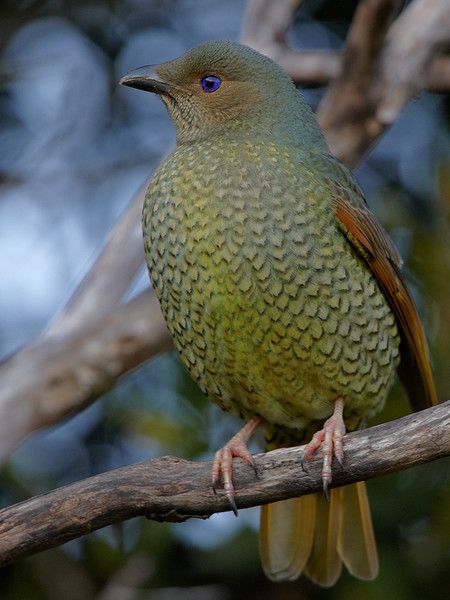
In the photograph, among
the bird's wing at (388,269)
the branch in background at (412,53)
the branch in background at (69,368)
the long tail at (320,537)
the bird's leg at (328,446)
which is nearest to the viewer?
the bird's leg at (328,446)

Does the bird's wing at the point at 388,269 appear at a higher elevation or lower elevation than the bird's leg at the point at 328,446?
higher

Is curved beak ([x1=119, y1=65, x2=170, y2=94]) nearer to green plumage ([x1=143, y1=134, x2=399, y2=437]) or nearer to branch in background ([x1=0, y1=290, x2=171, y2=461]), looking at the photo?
green plumage ([x1=143, y1=134, x2=399, y2=437])

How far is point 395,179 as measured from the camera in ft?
21.3

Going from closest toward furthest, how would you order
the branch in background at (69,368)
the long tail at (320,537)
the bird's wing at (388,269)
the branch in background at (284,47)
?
1. the bird's wing at (388,269)
2. the long tail at (320,537)
3. the branch in background at (69,368)
4. the branch in background at (284,47)

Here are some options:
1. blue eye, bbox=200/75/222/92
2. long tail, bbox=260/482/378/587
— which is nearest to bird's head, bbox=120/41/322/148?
blue eye, bbox=200/75/222/92

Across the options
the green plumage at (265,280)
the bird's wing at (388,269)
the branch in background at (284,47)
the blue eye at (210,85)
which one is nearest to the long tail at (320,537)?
the green plumage at (265,280)

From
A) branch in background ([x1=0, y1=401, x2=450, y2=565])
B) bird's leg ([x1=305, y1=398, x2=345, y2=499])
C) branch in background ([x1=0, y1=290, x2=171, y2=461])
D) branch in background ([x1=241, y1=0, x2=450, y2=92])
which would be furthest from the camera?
branch in background ([x1=241, y1=0, x2=450, y2=92])

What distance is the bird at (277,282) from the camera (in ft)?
14.1

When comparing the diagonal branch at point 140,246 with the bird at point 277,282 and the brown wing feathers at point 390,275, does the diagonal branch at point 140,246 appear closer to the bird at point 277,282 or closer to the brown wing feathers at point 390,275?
the bird at point 277,282

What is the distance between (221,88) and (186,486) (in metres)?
1.75

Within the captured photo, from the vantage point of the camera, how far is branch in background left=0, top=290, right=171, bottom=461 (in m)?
5.43

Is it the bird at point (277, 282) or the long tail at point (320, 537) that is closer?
the bird at point (277, 282)

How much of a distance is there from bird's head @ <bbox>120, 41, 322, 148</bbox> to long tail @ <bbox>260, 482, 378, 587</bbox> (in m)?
1.57

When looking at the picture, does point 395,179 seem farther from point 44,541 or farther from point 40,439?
point 44,541
